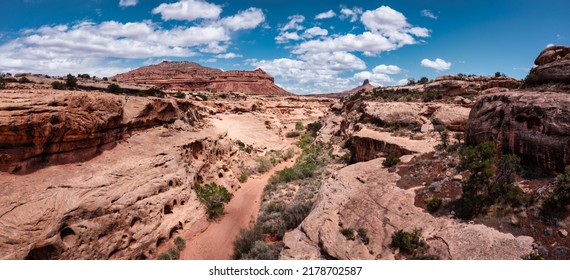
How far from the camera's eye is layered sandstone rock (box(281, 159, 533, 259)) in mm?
8344

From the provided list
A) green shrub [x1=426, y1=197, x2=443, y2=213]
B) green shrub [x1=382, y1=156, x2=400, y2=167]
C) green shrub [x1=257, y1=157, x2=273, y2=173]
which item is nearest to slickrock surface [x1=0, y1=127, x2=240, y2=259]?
green shrub [x1=257, y1=157, x2=273, y2=173]

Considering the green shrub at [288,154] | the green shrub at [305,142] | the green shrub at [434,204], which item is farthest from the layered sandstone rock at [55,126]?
the green shrub at [305,142]

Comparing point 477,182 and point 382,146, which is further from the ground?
point 477,182

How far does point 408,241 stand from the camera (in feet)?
30.0

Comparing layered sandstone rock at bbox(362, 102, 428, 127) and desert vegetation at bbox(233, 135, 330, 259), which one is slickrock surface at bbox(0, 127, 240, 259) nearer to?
desert vegetation at bbox(233, 135, 330, 259)

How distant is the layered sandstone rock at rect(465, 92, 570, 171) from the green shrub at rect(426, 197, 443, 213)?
3.56 meters

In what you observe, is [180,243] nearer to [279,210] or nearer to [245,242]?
[245,242]

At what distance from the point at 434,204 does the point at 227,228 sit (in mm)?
9398

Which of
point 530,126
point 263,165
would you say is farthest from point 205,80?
point 530,126

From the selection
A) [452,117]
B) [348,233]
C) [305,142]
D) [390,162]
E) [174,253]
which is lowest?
[174,253]

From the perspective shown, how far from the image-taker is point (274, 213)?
1509 cm

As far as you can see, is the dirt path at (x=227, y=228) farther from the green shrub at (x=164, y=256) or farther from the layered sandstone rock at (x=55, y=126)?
the layered sandstone rock at (x=55, y=126)

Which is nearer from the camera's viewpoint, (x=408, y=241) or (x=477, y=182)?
(x=408, y=241)

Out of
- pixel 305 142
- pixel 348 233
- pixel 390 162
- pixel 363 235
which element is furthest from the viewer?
pixel 305 142
